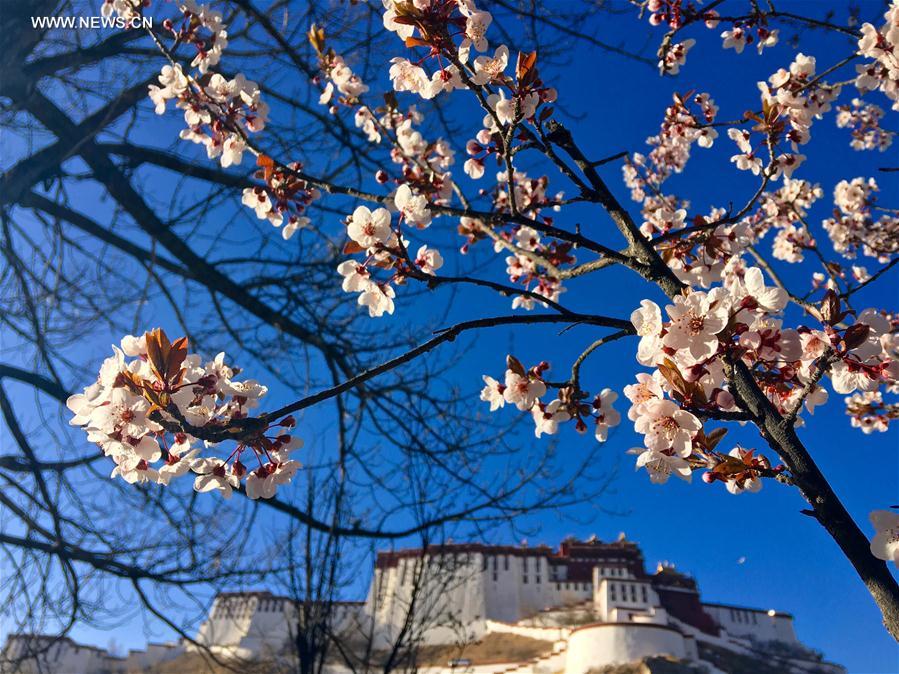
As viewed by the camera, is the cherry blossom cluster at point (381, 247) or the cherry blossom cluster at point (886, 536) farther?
the cherry blossom cluster at point (381, 247)

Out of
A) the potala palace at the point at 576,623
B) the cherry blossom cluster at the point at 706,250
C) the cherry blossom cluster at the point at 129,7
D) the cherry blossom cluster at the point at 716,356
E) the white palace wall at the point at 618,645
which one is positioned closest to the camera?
the cherry blossom cluster at the point at 716,356

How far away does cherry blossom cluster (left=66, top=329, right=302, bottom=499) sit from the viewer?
113 cm

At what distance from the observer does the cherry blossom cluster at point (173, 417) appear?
3.70 feet

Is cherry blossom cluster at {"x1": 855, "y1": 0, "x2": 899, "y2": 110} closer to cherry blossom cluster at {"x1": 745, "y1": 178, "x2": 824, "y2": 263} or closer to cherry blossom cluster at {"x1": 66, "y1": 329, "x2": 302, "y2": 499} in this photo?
cherry blossom cluster at {"x1": 745, "y1": 178, "x2": 824, "y2": 263}

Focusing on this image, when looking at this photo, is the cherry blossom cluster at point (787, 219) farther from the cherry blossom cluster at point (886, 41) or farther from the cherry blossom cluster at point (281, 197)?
the cherry blossom cluster at point (281, 197)

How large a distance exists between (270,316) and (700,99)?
9.73 feet

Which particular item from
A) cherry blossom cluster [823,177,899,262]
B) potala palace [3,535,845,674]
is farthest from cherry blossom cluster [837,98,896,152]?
potala palace [3,535,845,674]

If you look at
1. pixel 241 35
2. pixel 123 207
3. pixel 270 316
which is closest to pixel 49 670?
pixel 270 316

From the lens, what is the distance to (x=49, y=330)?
11.7 ft

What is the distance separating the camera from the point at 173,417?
114 centimetres

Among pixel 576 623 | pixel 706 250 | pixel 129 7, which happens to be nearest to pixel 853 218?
pixel 706 250

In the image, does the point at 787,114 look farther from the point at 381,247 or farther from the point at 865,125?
the point at 865,125

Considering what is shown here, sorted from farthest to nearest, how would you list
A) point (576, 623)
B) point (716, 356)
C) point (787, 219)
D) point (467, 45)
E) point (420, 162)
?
point (576, 623) → point (787, 219) → point (420, 162) → point (467, 45) → point (716, 356)

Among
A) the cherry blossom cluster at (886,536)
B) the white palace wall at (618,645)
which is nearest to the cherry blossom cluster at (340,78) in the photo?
the cherry blossom cluster at (886,536)
